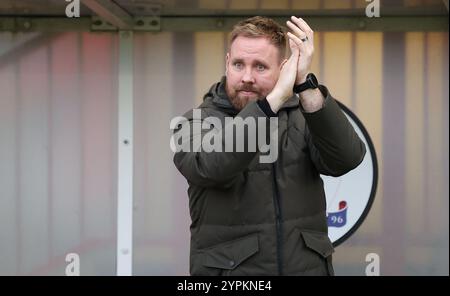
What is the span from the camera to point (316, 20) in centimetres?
301

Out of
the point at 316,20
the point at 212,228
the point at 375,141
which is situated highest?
the point at 316,20

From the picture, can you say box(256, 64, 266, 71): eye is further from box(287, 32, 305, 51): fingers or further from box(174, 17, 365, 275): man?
box(287, 32, 305, 51): fingers

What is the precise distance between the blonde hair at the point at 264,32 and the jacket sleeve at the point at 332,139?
0.20 m

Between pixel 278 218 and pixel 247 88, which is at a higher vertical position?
pixel 247 88

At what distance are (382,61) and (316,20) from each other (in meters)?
0.36

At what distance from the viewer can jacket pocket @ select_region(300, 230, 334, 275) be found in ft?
6.00

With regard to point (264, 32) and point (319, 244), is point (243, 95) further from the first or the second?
point (319, 244)

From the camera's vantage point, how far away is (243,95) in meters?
1.86

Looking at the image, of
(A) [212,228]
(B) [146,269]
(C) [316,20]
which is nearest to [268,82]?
(A) [212,228]

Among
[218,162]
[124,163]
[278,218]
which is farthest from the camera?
[124,163]

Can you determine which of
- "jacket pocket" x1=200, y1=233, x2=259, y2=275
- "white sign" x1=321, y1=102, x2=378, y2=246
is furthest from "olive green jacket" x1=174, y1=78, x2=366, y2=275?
"white sign" x1=321, y1=102, x2=378, y2=246

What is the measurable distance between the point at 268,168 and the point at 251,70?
0.28 m

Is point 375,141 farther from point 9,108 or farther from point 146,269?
point 9,108

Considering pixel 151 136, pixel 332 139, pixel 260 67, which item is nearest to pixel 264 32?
pixel 260 67
